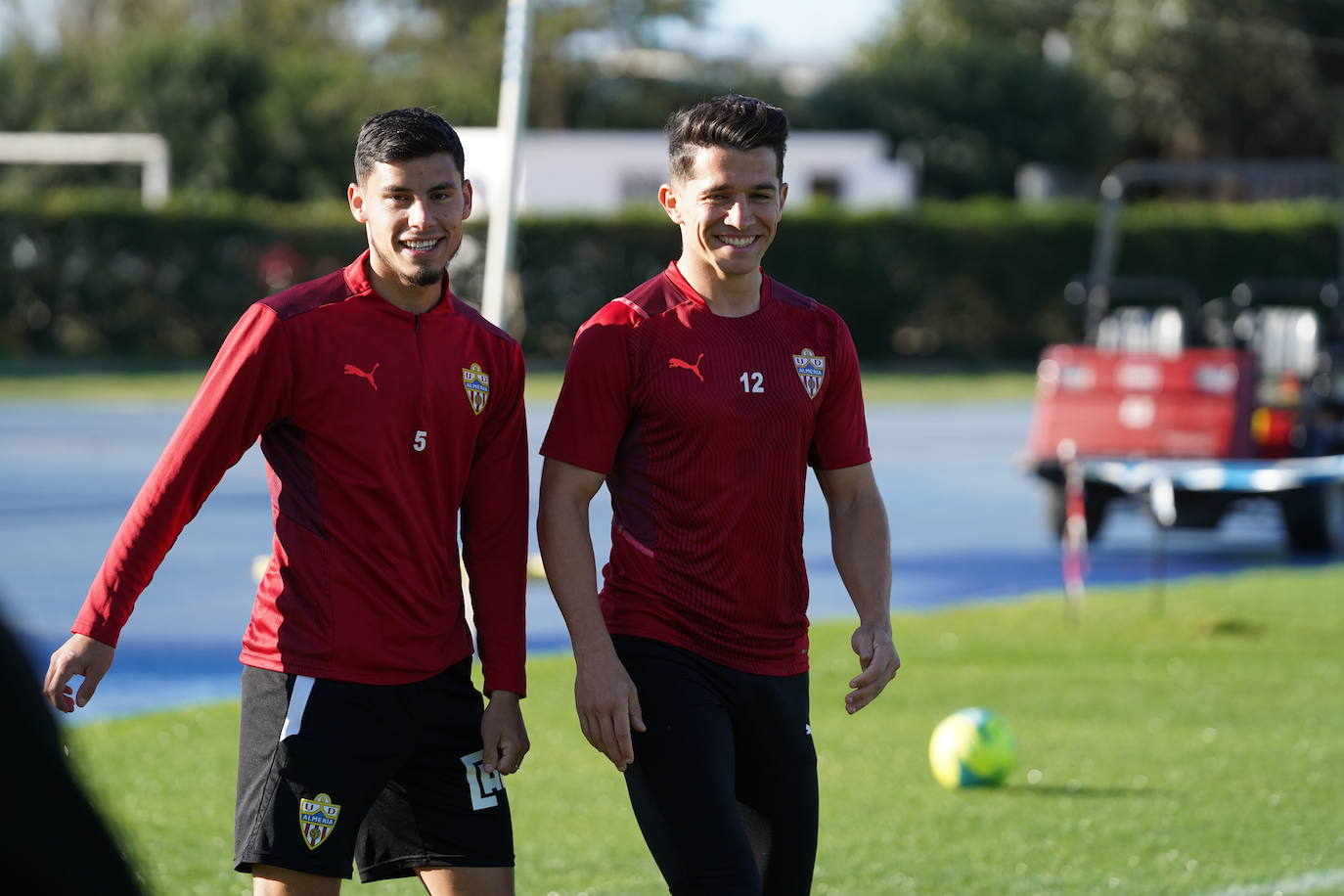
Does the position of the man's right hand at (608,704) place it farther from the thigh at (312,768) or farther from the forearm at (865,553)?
the forearm at (865,553)

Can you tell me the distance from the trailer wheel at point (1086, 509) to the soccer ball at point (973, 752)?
7.43m

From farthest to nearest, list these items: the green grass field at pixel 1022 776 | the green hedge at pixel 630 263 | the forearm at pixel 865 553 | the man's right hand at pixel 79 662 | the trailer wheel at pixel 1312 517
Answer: the green hedge at pixel 630 263 → the trailer wheel at pixel 1312 517 → the green grass field at pixel 1022 776 → the forearm at pixel 865 553 → the man's right hand at pixel 79 662

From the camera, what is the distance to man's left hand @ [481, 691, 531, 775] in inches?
149

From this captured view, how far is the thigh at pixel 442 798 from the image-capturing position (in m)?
3.75

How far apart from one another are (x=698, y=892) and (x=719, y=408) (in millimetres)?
919

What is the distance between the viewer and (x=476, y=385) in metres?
3.82

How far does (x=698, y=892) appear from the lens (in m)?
3.63

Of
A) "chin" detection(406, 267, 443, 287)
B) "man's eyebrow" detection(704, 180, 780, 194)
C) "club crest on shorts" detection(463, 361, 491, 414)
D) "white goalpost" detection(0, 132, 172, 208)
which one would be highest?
"white goalpost" detection(0, 132, 172, 208)

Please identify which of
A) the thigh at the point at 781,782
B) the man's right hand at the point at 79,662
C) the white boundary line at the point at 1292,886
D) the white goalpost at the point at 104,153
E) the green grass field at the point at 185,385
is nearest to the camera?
the man's right hand at the point at 79,662

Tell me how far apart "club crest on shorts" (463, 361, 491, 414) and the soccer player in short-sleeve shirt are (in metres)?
0.15

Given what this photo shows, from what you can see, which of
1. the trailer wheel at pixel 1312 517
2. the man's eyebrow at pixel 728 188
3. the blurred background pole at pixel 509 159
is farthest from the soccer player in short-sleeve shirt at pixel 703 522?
the trailer wheel at pixel 1312 517

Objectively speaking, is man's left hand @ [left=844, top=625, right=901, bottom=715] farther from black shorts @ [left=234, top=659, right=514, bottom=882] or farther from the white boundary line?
the white boundary line

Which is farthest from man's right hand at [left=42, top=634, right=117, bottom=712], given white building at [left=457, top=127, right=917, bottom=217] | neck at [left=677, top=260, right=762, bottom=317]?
white building at [left=457, top=127, right=917, bottom=217]

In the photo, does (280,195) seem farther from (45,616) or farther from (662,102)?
(45,616)
